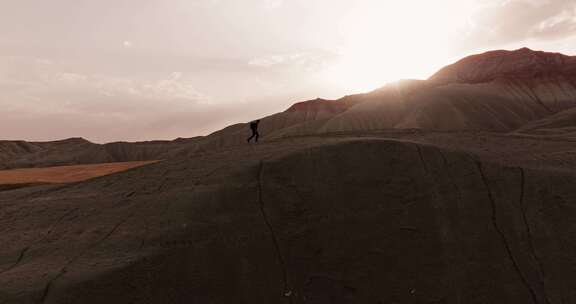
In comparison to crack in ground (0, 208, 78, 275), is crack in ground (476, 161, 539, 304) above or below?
below

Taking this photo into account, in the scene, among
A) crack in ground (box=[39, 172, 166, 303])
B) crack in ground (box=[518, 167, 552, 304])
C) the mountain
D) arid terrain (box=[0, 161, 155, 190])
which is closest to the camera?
crack in ground (box=[39, 172, 166, 303])

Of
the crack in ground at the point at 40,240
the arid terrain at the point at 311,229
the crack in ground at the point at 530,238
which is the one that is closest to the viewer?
the arid terrain at the point at 311,229

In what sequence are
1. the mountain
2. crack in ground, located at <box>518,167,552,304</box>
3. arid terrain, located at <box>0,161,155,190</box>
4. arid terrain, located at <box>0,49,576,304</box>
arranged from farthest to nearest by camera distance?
the mountain, arid terrain, located at <box>0,161,155,190</box>, crack in ground, located at <box>518,167,552,304</box>, arid terrain, located at <box>0,49,576,304</box>

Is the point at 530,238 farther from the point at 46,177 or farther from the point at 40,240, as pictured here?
the point at 46,177

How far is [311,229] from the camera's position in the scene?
7223mm

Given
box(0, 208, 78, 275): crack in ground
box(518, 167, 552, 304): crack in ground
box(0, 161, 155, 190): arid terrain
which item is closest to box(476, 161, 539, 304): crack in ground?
box(518, 167, 552, 304): crack in ground

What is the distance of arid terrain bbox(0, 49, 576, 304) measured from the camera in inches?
243

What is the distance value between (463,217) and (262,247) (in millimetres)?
4114

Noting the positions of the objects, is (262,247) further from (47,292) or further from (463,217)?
(463,217)

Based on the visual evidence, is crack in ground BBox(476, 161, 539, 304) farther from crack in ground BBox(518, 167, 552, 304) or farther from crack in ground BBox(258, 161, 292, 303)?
crack in ground BBox(258, 161, 292, 303)

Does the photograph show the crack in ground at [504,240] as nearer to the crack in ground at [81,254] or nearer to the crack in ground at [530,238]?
the crack in ground at [530,238]

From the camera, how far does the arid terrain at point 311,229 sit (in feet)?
20.3

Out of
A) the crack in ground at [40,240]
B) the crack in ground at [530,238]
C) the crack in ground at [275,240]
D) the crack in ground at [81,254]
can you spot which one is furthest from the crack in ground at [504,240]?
the crack in ground at [40,240]

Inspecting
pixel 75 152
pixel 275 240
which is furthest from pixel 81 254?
pixel 75 152
